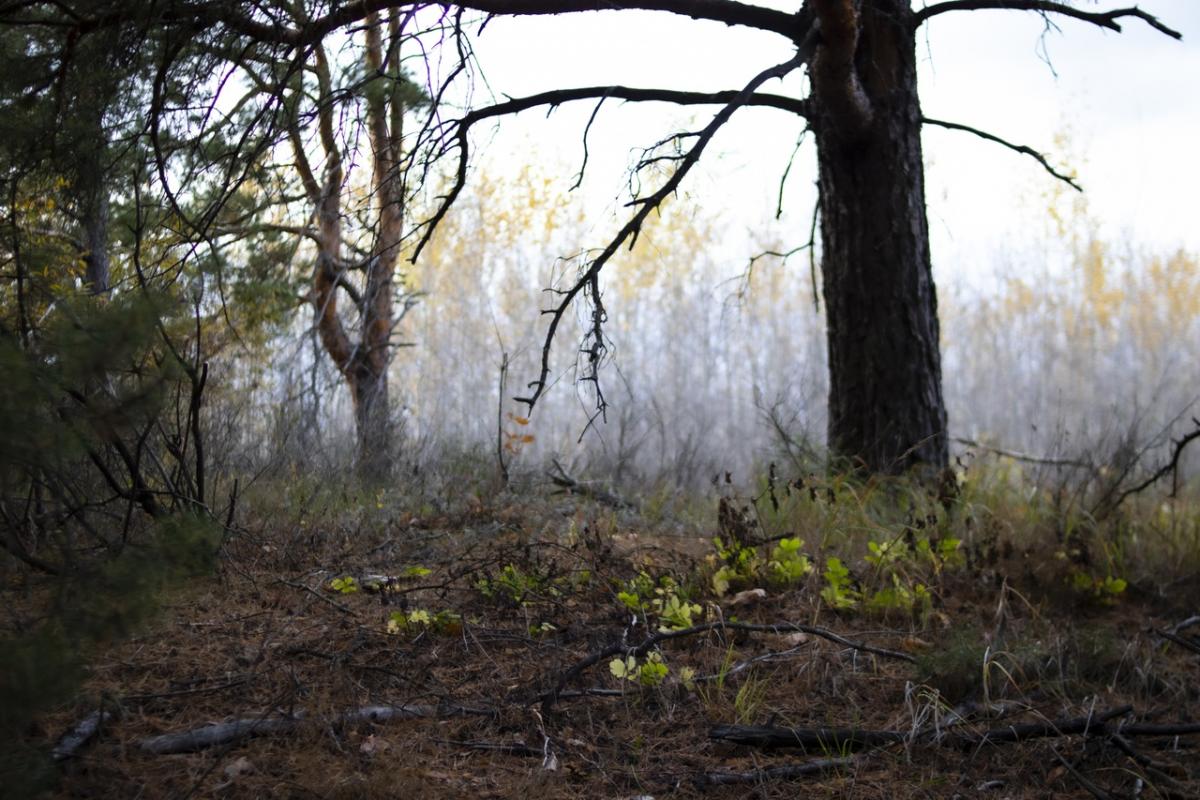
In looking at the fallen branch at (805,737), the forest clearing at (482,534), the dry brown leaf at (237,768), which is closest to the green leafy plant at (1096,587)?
the forest clearing at (482,534)

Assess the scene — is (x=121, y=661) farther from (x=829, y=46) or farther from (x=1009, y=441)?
(x=1009, y=441)

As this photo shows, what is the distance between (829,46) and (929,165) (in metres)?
3.14

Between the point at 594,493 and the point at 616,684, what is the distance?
2.91 metres

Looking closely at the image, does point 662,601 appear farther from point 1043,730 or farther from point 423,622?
point 1043,730

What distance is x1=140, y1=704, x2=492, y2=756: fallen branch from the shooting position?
2461mm

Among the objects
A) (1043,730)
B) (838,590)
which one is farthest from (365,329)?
(1043,730)

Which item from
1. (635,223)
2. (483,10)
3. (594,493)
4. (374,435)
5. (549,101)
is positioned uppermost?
(483,10)

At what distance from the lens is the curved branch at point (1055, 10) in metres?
4.98

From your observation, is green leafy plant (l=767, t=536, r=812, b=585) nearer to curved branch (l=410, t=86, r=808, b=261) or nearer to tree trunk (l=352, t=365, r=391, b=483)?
curved branch (l=410, t=86, r=808, b=261)

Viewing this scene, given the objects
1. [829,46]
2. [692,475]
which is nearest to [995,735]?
[829,46]

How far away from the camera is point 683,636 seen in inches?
135

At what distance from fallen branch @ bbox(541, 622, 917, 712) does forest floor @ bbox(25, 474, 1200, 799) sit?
13 mm

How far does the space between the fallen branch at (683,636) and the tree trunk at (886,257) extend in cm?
211

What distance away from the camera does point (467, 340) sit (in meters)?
13.4
